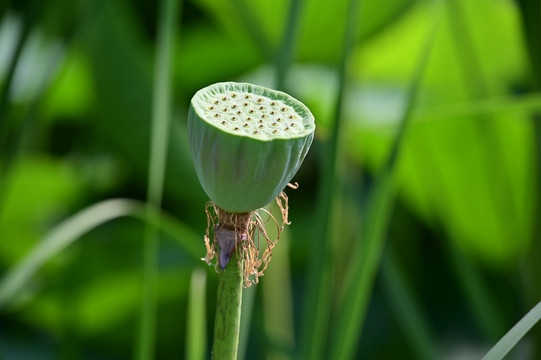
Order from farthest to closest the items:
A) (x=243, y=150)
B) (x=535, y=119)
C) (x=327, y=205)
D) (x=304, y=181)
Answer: (x=304, y=181) → (x=535, y=119) → (x=327, y=205) → (x=243, y=150)

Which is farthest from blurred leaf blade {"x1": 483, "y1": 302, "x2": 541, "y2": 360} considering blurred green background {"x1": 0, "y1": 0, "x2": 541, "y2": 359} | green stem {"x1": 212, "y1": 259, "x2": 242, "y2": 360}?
blurred green background {"x1": 0, "y1": 0, "x2": 541, "y2": 359}

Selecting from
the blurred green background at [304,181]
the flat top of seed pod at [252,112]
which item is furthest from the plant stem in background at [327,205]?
the blurred green background at [304,181]

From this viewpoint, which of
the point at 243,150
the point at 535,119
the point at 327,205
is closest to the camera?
the point at 243,150

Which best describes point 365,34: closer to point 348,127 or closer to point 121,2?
point 348,127

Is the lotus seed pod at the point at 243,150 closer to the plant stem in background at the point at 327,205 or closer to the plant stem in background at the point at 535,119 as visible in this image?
the plant stem in background at the point at 327,205

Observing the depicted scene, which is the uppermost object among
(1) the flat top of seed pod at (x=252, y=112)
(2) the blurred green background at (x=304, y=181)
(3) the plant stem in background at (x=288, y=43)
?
(3) the plant stem in background at (x=288, y=43)

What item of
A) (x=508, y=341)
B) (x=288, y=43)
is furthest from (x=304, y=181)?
(x=508, y=341)

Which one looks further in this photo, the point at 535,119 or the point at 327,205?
the point at 535,119

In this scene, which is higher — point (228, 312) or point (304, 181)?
point (228, 312)

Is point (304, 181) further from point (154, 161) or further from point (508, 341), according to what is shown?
point (508, 341)
